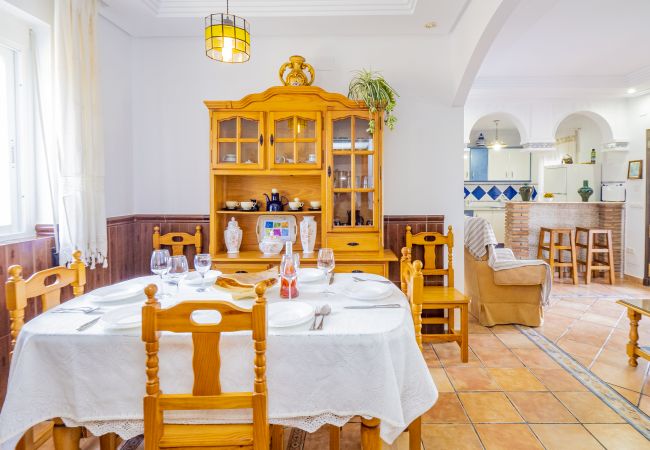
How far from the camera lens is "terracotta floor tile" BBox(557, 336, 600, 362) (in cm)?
320

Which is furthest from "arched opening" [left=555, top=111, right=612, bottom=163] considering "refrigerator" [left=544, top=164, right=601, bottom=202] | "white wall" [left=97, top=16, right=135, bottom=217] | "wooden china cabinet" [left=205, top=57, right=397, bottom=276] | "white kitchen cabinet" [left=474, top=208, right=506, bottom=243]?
"white wall" [left=97, top=16, right=135, bottom=217]

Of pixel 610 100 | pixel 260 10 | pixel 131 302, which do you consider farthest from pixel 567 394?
pixel 610 100

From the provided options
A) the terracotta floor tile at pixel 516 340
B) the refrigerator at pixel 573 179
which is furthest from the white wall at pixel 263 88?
the refrigerator at pixel 573 179

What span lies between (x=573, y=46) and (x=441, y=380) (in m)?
3.61

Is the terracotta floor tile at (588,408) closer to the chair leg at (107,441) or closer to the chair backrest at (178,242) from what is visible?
the chair leg at (107,441)

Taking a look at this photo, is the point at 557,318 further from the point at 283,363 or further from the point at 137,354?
the point at 137,354

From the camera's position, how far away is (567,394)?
2.57m

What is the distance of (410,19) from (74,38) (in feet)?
7.58

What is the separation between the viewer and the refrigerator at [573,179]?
263 inches

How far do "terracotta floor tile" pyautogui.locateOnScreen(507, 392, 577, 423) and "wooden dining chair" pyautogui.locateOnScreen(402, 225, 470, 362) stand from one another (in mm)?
558

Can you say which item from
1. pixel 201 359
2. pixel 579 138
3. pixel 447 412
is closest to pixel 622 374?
pixel 447 412

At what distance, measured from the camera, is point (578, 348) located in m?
3.33

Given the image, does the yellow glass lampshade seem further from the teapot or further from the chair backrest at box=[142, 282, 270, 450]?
the chair backrest at box=[142, 282, 270, 450]

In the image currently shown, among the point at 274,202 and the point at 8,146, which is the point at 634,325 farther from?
the point at 8,146
